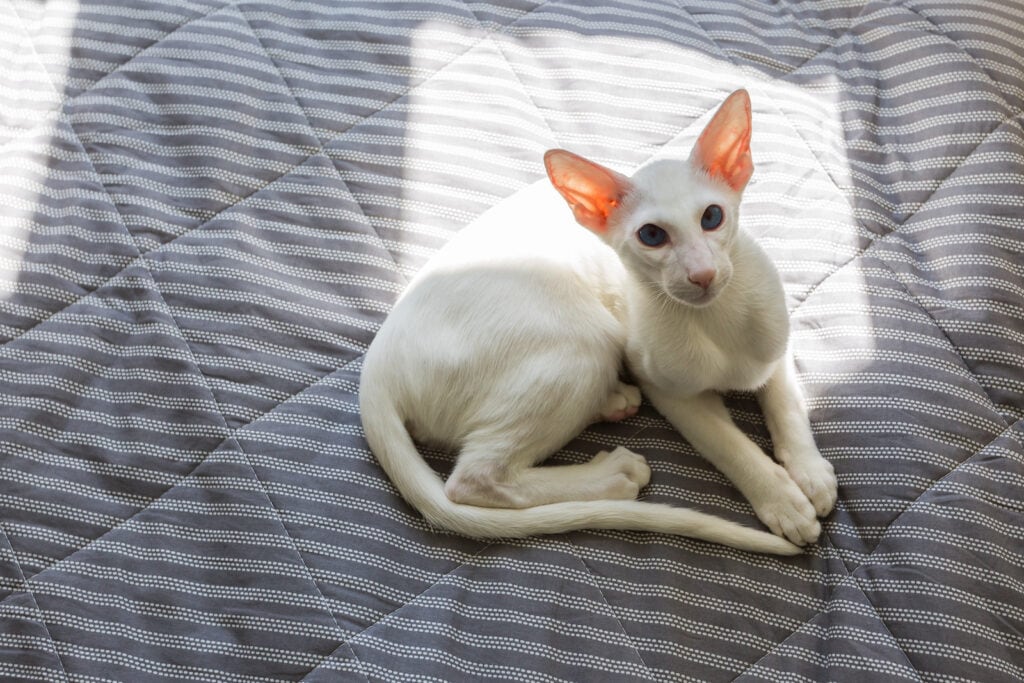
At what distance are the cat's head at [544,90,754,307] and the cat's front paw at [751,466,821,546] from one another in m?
0.32

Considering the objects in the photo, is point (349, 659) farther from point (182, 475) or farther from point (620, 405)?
point (620, 405)

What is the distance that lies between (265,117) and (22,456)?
802 millimetres

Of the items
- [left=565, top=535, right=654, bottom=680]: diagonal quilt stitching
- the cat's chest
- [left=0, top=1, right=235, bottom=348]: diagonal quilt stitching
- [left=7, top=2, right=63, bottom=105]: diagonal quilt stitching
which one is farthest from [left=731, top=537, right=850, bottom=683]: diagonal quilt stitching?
[left=7, top=2, right=63, bottom=105]: diagonal quilt stitching

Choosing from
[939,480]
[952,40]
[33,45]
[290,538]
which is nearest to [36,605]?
A: [290,538]

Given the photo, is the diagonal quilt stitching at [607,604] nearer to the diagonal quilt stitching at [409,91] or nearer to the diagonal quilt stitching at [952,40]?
the diagonal quilt stitching at [409,91]

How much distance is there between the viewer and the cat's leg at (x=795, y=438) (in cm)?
145

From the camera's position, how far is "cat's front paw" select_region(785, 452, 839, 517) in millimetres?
1441

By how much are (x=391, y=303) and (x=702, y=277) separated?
0.67 m

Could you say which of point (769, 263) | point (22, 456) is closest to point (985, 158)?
point (769, 263)

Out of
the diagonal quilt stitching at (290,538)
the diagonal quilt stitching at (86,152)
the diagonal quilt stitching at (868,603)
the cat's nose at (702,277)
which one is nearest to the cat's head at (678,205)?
the cat's nose at (702,277)

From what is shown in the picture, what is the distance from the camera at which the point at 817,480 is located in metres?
1.45

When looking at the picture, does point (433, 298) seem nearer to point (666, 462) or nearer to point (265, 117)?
point (666, 462)

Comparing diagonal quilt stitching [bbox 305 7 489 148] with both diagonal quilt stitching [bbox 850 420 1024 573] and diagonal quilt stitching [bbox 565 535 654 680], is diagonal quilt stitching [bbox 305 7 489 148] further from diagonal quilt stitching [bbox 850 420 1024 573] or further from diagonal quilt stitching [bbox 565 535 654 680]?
diagonal quilt stitching [bbox 850 420 1024 573]

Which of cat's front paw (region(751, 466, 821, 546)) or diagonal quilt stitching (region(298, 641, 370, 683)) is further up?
cat's front paw (region(751, 466, 821, 546))
